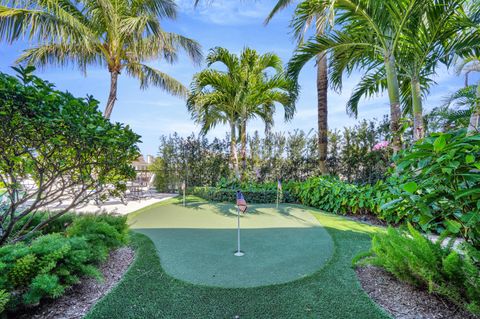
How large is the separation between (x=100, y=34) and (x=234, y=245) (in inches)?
298

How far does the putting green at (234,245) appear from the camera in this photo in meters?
2.50

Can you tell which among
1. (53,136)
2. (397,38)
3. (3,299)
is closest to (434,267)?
(3,299)

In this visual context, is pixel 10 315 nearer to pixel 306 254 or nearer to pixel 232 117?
pixel 306 254

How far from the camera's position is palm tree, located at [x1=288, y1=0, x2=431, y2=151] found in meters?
3.89

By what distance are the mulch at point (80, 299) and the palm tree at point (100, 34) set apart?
6071 mm

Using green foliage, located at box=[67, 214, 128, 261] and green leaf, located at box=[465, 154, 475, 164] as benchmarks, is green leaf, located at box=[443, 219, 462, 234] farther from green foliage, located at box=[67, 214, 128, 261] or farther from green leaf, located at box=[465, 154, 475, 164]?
green foliage, located at box=[67, 214, 128, 261]

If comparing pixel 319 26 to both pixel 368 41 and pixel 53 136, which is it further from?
pixel 53 136

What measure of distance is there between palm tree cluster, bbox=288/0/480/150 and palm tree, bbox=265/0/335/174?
0.08ft

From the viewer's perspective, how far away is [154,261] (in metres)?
2.83

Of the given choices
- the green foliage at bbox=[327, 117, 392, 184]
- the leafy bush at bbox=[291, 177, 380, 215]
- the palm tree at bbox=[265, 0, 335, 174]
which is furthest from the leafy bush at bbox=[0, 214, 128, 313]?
the green foliage at bbox=[327, 117, 392, 184]

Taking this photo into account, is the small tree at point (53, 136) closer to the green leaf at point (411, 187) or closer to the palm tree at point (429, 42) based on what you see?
the green leaf at point (411, 187)

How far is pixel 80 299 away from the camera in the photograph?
201 cm

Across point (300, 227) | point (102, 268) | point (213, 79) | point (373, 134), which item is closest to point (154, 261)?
point (102, 268)

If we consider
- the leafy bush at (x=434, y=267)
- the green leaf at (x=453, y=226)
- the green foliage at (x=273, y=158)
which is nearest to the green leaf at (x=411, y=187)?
the green leaf at (x=453, y=226)
